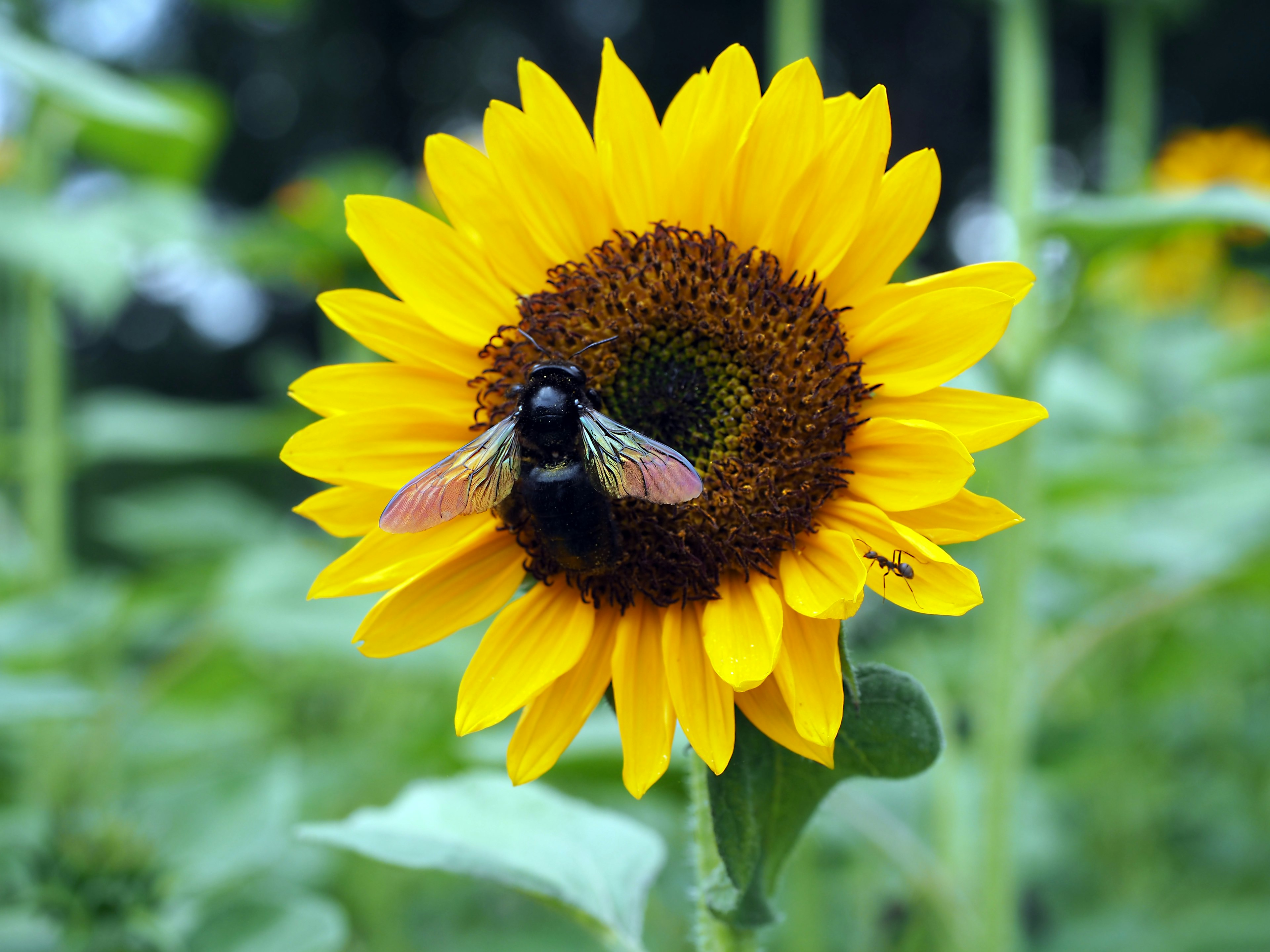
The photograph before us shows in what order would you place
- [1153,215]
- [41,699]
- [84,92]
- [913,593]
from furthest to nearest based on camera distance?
1. [84,92]
2. [1153,215]
3. [41,699]
4. [913,593]

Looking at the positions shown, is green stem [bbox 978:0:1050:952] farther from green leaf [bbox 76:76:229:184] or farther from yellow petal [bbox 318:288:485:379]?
green leaf [bbox 76:76:229:184]

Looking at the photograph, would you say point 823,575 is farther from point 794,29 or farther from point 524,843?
point 794,29

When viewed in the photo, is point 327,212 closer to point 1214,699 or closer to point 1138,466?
point 1138,466

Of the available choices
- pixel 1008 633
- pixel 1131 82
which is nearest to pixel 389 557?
pixel 1008 633

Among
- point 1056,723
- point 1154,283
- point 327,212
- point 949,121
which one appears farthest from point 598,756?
point 949,121

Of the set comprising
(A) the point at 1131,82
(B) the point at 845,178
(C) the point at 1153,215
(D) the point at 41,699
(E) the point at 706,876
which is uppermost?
(A) the point at 1131,82

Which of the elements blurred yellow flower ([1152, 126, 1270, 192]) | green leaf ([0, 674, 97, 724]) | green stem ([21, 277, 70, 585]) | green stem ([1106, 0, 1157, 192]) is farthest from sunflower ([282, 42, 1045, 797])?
blurred yellow flower ([1152, 126, 1270, 192])

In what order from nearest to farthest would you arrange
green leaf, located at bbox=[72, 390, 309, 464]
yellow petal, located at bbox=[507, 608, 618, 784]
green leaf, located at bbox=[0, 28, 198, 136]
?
yellow petal, located at bbox=[507, 608, 618, 784]
green leaf, located at bbox=[0, 28, 198, 136]
green leaf, located at bbox=[72, 390, 309, 464]
